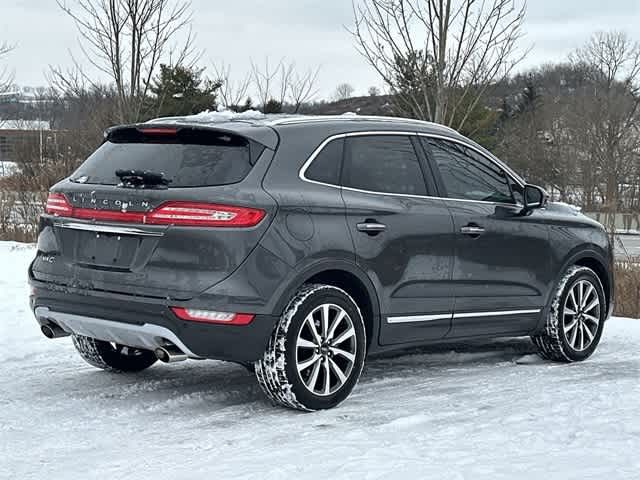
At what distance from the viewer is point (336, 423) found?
16.8 ft

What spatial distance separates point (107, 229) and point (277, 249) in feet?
3.12

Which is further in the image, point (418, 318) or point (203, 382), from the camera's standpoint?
point (203, 382)

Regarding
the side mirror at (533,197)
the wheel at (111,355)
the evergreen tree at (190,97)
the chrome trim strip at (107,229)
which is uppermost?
the evergreen tree at (190,97)

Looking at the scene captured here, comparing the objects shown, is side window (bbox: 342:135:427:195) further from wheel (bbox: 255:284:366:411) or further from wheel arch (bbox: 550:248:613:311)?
wheel arch (bbox: 550:248:613:311)

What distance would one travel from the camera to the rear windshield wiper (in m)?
5.24

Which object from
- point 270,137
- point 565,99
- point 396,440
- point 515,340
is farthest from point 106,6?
point 565,99

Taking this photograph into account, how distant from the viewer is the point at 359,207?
18.5 ft

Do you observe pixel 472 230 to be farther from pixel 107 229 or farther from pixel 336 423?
pixel 107 229

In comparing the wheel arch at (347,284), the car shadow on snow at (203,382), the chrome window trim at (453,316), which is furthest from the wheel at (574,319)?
the wheel arch at (347,284)

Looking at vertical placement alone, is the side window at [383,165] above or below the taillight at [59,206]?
above

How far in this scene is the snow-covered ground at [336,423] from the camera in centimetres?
423

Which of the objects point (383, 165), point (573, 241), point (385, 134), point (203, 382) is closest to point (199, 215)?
point (383, 165)

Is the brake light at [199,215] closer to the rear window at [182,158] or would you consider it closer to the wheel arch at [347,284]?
the rear window at [182,158]

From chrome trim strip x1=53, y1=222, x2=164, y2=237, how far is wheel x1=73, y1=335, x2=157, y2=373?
118 centimetres
